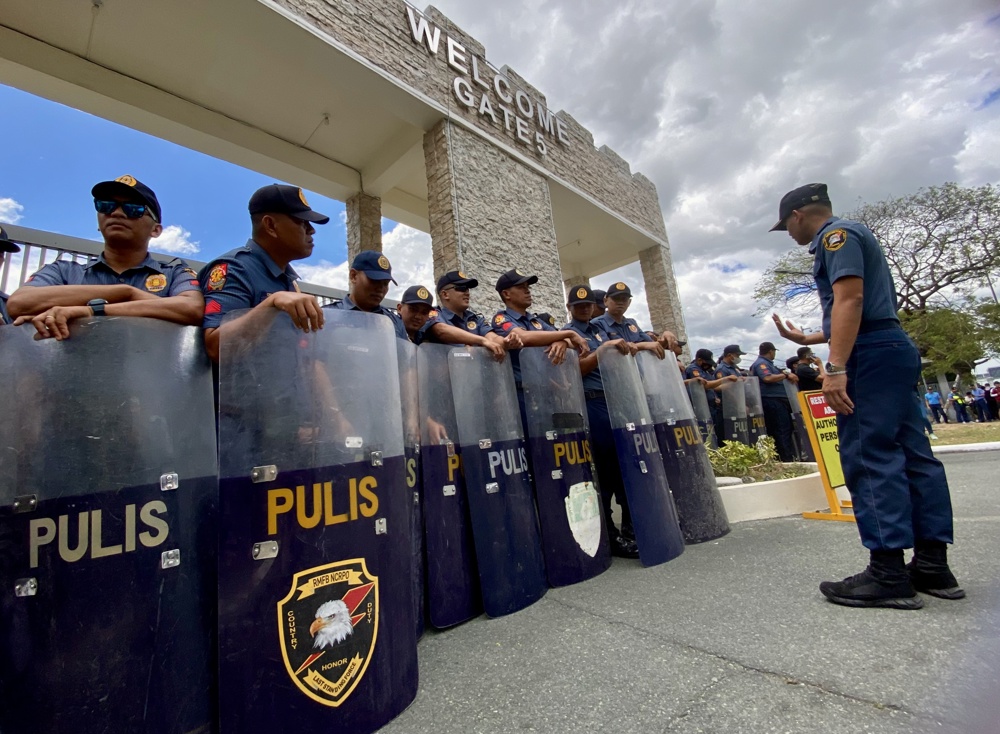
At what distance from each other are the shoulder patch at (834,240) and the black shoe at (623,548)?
6.20 feet

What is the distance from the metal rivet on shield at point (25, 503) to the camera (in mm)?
1212

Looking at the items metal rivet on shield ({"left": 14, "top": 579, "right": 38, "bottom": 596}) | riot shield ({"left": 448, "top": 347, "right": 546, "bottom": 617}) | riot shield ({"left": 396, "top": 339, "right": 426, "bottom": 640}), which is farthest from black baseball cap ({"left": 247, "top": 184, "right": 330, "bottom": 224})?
metal rivet on shield ({"left": 14, "top": 579, "right": 38, "bottom": 596})

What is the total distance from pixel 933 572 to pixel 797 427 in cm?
537

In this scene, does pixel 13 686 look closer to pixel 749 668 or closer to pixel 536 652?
pixel 536 652

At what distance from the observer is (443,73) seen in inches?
285

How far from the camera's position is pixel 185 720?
1.28 meters

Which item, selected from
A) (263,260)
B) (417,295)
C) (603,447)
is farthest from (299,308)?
(603,447)

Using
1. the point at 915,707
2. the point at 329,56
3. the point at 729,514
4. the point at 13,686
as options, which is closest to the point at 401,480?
the point at 13,686

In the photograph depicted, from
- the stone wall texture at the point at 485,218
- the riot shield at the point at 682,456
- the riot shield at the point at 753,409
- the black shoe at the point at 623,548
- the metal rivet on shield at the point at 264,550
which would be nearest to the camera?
the metal rivet on shield at the point at 264,550

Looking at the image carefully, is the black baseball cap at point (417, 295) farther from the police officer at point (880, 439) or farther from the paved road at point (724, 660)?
the police officer at point (880, 439)

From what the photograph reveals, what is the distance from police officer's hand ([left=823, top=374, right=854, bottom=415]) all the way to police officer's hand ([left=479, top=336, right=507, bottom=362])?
1.46 meters

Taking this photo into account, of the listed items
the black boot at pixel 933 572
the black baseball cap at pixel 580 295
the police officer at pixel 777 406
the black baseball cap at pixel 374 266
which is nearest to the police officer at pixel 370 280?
the black baseball cap at pixel 374 266

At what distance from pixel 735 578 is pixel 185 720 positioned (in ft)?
7.12

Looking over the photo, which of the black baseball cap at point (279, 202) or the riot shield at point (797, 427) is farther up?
the black baseball cap at point (279, 202)
